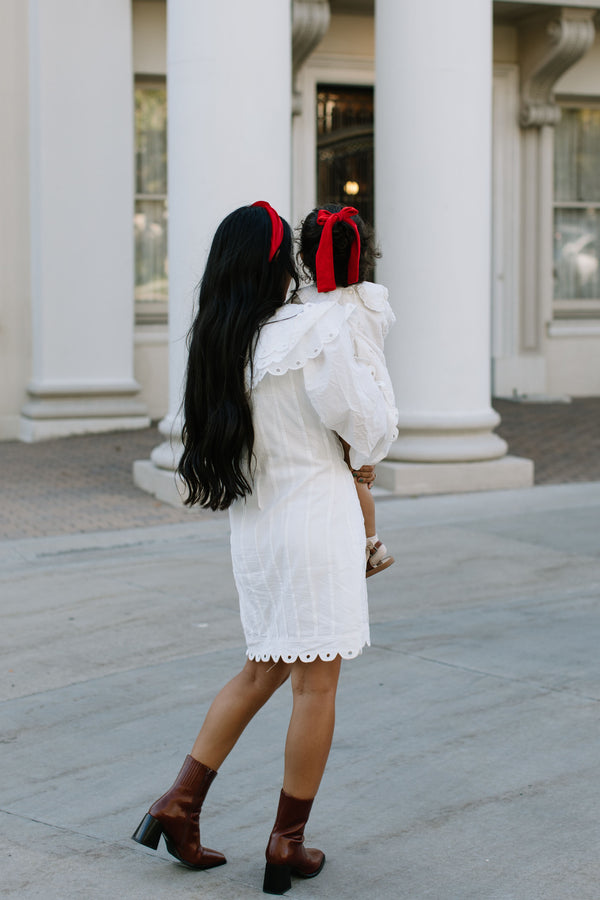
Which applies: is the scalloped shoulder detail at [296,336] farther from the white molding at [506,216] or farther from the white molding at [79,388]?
the white molding at [506,216]

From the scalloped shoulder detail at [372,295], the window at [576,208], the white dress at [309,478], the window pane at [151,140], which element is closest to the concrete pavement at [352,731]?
the white dress at [309,478]

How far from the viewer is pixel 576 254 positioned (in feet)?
56.6

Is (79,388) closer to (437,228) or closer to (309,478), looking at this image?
(437,228)

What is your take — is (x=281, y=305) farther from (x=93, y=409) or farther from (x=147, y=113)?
(x=147, y=113)

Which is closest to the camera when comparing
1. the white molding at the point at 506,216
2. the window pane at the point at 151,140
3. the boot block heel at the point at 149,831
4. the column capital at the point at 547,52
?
the boot block heel at the point at 149,831

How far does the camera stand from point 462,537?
7.89 meters

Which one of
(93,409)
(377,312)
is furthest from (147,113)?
(377,312)

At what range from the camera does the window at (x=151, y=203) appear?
15.0 m

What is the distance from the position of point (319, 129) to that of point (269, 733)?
1238 centimetres

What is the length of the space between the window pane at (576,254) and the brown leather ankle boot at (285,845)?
14549 millimetres

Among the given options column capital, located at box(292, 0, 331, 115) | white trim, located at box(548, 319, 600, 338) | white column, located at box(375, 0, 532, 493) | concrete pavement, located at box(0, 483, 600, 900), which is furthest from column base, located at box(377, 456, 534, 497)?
white trim, located at box(548, 319, 600, 338)

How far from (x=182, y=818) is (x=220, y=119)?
6340 millimetres

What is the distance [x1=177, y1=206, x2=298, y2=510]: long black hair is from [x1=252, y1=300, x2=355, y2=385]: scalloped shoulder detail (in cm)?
3

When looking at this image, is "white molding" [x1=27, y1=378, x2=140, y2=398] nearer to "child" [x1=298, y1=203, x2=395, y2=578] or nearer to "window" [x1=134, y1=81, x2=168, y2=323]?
"window" [x1=134, y1=81, x2=168, y2=323]
